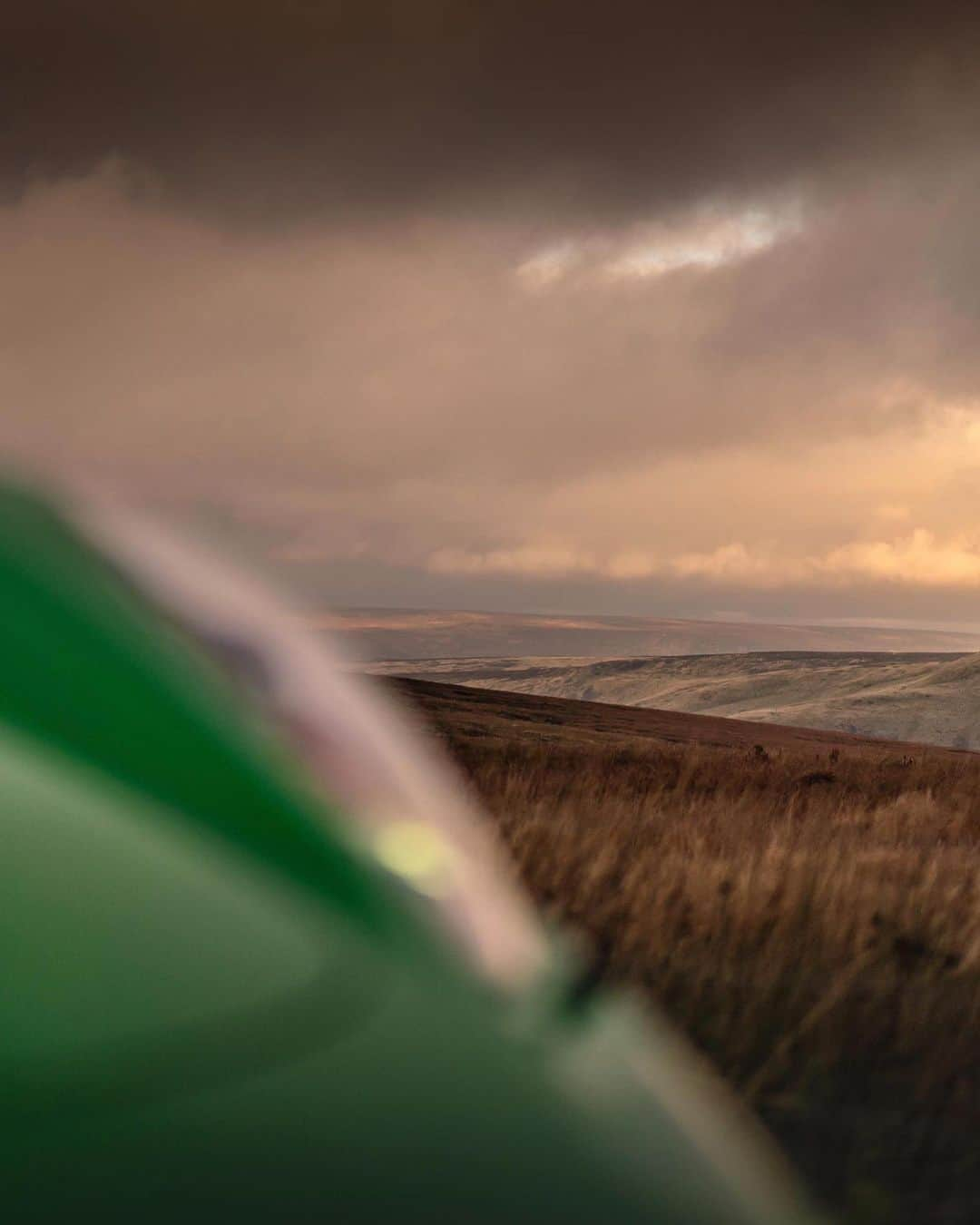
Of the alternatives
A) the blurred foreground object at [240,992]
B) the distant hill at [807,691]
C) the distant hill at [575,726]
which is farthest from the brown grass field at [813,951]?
the distant hill at [807,691]

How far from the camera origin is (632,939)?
3.94 metres

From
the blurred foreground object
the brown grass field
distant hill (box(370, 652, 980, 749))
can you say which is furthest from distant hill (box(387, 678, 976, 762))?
distant hill (box(370, 652, 980, 749))

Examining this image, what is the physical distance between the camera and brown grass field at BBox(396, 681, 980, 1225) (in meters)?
2.79

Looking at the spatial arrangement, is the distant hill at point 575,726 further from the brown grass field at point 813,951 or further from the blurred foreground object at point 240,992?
the blurred foreground object at point 240,992

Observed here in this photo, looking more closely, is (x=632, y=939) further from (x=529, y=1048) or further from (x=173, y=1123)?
(x=173, y=1123)

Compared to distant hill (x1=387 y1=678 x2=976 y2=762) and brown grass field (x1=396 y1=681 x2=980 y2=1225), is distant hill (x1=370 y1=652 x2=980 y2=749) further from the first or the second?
brown grass field (x1=396 y1=681 x2=980 y2=1225)

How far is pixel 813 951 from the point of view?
161 inches

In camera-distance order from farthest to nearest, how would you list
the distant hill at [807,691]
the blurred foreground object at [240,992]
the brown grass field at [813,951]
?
the distant hill at [807,691]
the brown grass field at [813,951]
the blurred foreground object at [240,992]

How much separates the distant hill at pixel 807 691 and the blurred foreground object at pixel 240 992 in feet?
113

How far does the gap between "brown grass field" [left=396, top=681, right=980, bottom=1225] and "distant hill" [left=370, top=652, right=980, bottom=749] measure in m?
29.5

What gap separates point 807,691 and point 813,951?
246ft

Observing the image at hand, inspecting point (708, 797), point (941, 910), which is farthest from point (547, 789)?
point (941, 910)

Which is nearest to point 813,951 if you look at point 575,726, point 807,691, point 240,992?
point 240,992

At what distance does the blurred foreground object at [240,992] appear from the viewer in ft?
6.15
